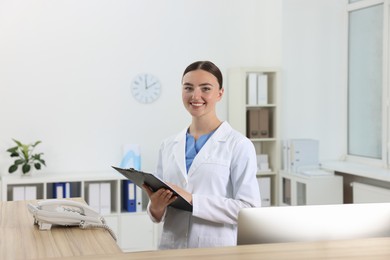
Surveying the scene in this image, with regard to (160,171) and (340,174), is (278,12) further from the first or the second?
(160,171)

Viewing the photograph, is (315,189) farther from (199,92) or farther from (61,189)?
(199,92)

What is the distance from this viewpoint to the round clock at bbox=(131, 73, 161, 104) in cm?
562

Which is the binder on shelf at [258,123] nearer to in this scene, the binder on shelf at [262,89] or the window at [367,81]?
the binder on shelf at [262,89]


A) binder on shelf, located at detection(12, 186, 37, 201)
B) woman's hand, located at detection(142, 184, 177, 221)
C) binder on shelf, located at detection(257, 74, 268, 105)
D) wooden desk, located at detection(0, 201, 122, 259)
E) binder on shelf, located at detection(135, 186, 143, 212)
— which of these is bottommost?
binder on shelf, located at detection(135, 186, 143, 212)

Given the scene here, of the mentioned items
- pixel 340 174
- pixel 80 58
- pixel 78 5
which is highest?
pixel 78 5

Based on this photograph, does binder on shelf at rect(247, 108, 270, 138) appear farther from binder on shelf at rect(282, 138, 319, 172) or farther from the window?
the window

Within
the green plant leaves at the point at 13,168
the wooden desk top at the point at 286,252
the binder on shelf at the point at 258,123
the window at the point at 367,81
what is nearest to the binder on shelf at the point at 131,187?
the green plant leaves at the point at 13,168

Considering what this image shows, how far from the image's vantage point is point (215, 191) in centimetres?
241

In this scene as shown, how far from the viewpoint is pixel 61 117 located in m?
5.43

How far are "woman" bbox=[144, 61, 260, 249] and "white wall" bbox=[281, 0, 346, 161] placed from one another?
3.46 metres

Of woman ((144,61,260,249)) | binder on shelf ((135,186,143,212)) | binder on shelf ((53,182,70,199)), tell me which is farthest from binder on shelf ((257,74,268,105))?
woman ((144,61,260,249))

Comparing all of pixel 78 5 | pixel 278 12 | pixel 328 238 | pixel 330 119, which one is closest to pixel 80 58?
pixel 78 5

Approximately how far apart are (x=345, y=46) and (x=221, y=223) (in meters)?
4.05

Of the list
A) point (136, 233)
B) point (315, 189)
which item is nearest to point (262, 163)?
point (315, 189)
